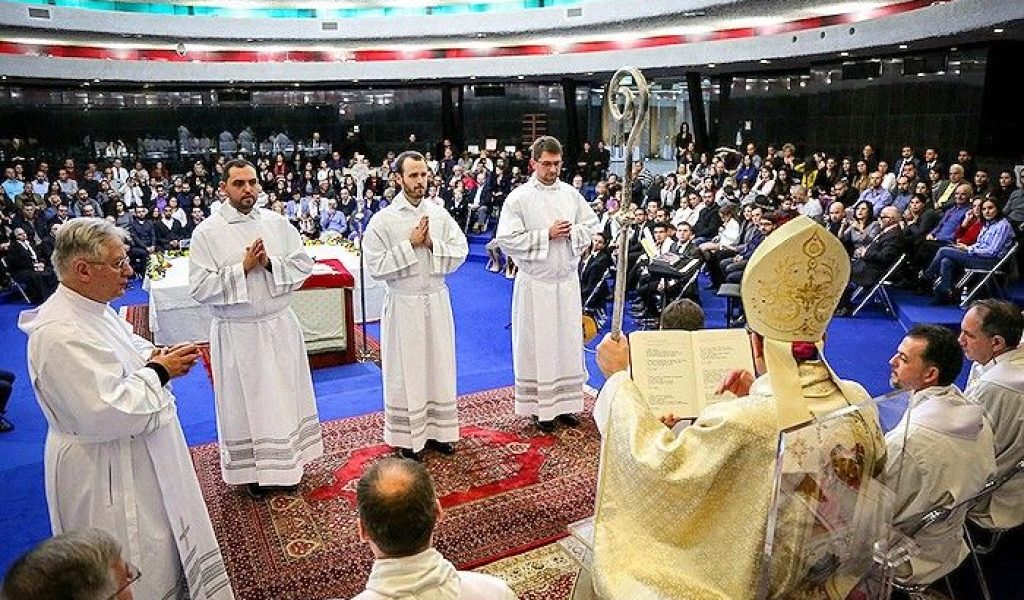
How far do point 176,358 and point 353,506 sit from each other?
1610 mm

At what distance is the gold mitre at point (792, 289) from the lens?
6.91ft

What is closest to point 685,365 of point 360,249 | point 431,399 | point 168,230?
point 431,399

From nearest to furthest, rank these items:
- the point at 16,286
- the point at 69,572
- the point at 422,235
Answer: the point at 69,572 < the point at 422,235 < the point at 16,286

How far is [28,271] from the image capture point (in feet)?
35.0

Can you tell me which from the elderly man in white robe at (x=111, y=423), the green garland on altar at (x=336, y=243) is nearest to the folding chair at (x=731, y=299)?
the green garland on altar at (x=336, y=243)

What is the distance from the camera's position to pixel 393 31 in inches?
775

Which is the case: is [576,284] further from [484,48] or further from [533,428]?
[484,48]

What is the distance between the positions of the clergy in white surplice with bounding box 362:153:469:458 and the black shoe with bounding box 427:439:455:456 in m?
0.15

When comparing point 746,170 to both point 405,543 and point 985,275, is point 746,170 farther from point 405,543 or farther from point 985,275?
point 405,543

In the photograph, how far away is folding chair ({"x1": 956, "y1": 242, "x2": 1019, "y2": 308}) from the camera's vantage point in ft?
26.5

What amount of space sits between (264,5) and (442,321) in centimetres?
1803

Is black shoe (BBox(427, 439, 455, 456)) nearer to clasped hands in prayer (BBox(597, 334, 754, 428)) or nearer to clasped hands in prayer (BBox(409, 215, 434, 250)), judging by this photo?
clasped hands in prayer (BBox(409, 215, 434, 250))

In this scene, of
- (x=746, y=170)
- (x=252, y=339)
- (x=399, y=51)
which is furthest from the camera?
(x=399, y=51)

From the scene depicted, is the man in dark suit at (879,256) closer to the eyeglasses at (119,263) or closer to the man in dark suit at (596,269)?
the man in dark suit at (596,269)
